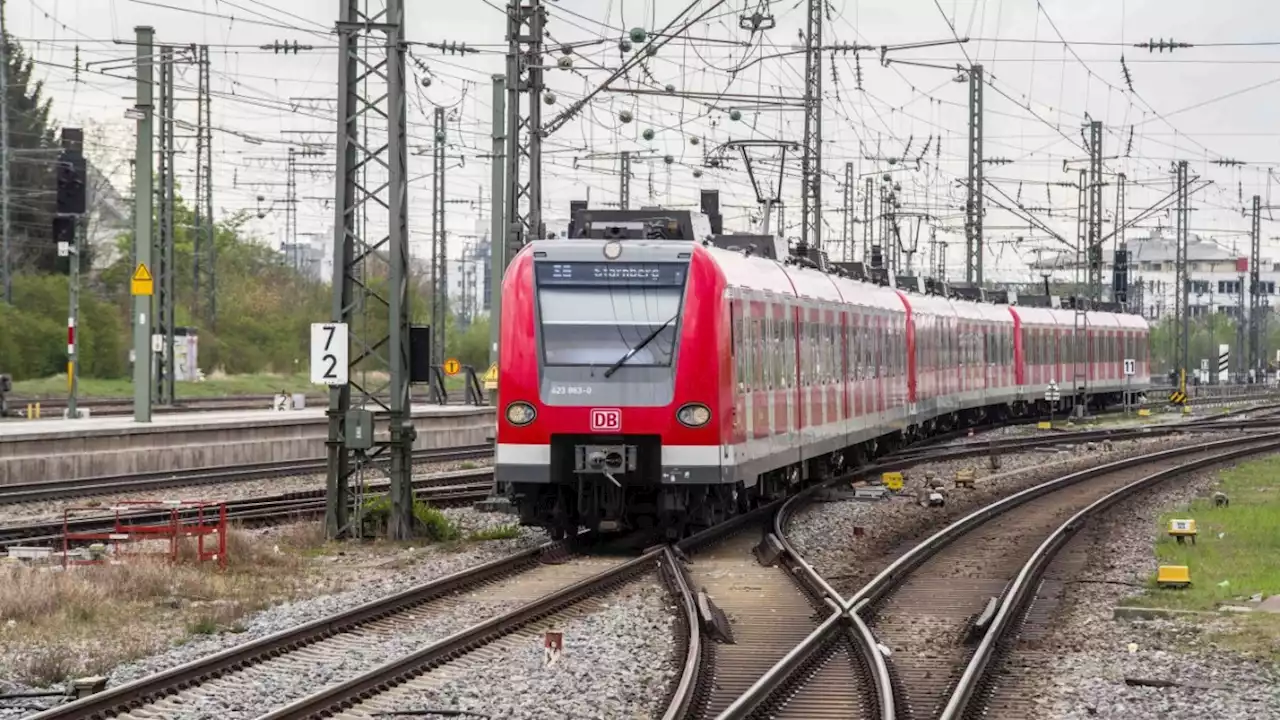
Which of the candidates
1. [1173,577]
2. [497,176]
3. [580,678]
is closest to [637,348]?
[1173,577]

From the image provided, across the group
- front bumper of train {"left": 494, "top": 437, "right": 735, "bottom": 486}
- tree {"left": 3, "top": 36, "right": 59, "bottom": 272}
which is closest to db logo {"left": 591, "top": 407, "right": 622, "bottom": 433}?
front bumper of train {"left": 494, "top": 437, "right": 735, "bottom": 486}

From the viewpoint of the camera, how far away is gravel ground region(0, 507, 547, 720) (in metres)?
12.8

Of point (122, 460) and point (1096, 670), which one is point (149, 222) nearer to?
point (122, 460)

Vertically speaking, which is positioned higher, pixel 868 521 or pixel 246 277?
pixel 246 277

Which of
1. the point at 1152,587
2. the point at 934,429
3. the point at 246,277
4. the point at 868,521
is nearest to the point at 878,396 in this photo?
the point at 868,521

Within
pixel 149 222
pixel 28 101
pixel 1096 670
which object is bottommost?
pixel 1096 670

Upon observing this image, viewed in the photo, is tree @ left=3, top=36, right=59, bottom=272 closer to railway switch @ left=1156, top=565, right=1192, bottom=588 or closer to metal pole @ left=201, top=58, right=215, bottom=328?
metal pole @ left=201, top=58, right=215, bottom=328

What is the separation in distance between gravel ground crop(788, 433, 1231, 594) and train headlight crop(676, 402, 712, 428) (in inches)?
69.6

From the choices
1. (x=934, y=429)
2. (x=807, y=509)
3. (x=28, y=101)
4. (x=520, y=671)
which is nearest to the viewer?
(x=520, y=671)

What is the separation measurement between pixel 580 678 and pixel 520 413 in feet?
24.9

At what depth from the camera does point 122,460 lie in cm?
3259

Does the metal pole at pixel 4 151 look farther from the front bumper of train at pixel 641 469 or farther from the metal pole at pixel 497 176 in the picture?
the front bumper of train at pixel 641 469

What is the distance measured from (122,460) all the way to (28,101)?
177 feet

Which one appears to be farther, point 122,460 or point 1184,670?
point 122,460
